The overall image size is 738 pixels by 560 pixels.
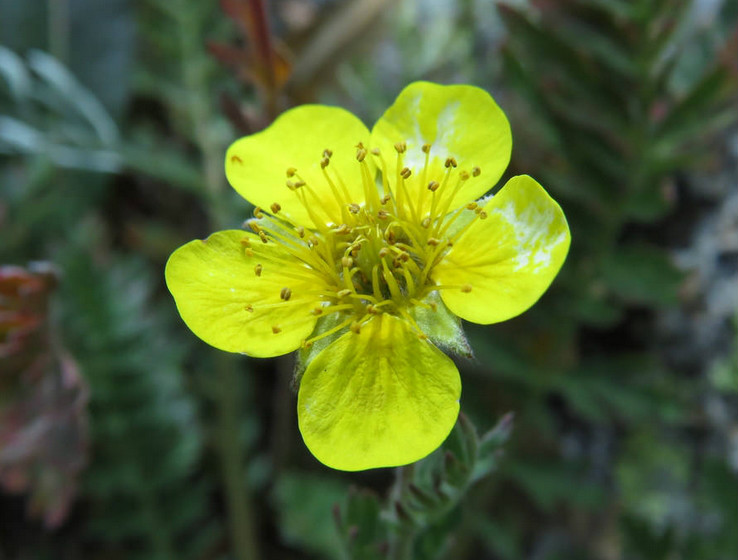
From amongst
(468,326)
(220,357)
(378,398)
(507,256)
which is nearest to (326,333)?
(378,398)

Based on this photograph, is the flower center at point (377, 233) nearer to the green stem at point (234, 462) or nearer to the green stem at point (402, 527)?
the green stem at point (402, 527)

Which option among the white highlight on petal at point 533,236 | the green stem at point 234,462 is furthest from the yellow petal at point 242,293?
the green stem at point 234,462

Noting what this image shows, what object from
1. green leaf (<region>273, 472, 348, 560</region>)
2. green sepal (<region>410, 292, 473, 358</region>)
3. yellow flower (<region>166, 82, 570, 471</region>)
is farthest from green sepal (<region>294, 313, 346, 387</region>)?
green leaf (<region>273, 472, 348, 560</region>)

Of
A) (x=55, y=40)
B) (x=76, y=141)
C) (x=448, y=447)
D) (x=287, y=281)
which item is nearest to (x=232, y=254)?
(x=287, y=281)

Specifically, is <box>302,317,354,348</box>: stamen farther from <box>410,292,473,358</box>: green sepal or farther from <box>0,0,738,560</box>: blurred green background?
<box>0,0,738,560</box>: blurred green background

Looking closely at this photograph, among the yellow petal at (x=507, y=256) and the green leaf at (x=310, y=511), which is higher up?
the yellow petal at (x=507, y=256)

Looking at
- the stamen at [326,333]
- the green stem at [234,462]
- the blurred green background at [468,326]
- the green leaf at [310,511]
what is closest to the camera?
the stamen at [326,333]
